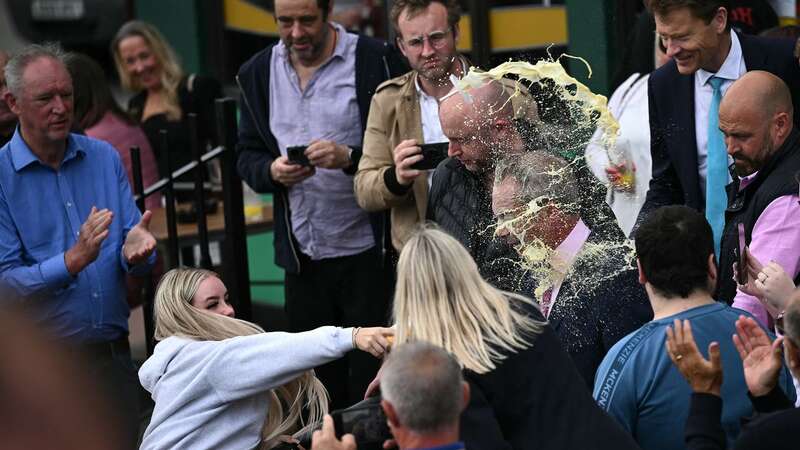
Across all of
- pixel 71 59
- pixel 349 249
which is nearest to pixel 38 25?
pixel 71 59

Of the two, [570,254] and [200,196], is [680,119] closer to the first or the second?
[570,254]

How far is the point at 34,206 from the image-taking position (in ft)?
16.7

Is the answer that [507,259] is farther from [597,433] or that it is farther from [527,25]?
[527,25]

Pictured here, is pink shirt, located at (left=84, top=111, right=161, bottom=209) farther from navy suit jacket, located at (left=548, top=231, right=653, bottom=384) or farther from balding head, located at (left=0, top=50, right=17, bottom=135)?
navy suit jacket, located at (left=548, top=231, right=653, bottom=384)

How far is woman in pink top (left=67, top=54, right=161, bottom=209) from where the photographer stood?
6.47 meters

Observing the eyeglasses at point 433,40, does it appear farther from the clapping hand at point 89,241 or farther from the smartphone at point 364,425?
the smartphone at point 364,425

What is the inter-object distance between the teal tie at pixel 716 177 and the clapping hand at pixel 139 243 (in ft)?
6.93

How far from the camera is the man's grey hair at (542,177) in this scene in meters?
4.21

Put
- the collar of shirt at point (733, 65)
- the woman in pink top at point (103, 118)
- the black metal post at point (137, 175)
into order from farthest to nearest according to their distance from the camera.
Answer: the woman in pink top at point (103, 118)
the black metal post at point (137, 175)
the collar of shirt at point (733, 65)

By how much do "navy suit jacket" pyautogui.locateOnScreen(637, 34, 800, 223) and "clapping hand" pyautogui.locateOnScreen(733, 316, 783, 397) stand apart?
143 centimetres

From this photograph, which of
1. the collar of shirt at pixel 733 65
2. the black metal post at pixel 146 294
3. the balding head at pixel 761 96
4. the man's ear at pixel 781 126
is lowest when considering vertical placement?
the black metal post at pixel 146 294

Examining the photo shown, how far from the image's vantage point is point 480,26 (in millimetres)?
7098

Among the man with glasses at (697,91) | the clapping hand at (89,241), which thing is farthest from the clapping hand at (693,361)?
the clapping hand at (89,241)

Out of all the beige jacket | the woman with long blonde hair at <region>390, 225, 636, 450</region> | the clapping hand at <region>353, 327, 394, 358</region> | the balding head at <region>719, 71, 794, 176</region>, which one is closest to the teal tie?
the balding head at <region>719, 71, 794, 176</region>
